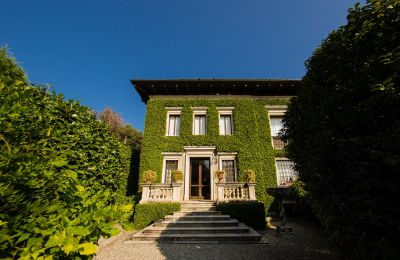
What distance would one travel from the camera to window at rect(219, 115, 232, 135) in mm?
13703

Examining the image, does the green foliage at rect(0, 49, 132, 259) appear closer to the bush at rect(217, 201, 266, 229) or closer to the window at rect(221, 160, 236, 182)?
the bush at rect(217, 201, 266, 229)

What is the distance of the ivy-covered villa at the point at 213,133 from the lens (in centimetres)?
1237

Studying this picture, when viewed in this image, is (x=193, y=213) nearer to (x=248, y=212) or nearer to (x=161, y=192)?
(x=161, y=192)

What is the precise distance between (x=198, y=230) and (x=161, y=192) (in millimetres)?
3399

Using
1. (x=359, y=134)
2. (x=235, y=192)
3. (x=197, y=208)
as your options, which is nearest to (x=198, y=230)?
(x=197, y=208)

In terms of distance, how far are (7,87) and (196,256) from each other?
547 cm

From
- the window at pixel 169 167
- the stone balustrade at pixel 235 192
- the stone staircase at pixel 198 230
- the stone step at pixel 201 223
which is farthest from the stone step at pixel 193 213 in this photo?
the window at pixel 169 167

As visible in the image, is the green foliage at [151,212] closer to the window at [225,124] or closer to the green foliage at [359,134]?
the window at [225,124]

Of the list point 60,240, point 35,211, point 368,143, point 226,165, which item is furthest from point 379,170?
point 226,165

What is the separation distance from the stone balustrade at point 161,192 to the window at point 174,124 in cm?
448

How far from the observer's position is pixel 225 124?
13.9 metres

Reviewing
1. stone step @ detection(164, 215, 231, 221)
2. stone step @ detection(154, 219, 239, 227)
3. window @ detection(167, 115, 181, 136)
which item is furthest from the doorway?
stone step @ detection(154, 219, 239, 227)

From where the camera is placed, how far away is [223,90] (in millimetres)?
14336

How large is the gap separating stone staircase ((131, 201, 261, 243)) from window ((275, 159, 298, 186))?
19.0ft
